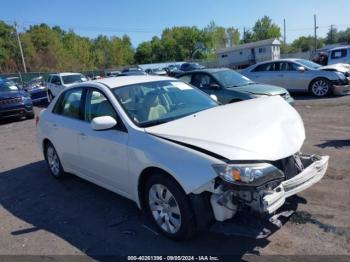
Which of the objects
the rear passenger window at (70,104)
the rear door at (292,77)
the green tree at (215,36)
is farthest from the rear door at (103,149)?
the green tree at (215,36)

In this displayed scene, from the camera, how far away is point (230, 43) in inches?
5113

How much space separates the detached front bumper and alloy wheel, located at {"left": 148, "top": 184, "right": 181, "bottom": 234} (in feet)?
3.00

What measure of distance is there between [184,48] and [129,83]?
103m

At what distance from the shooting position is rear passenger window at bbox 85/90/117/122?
15.7ft

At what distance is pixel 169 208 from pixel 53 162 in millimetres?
3271

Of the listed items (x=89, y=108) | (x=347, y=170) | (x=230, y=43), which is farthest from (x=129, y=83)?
(x=230, y=43)

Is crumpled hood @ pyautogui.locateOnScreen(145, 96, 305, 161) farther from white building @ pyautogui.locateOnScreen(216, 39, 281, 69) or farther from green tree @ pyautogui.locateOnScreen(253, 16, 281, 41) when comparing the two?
green tree @ pyautogui.locateOnScreen(253, 16, 281, 41)

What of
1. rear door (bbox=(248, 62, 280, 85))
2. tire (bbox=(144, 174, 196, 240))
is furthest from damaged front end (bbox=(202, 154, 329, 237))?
rear door (bbox=(248, 62, 280, 85))

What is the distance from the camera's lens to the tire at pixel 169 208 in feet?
12.2

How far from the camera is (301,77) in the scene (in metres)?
14.7

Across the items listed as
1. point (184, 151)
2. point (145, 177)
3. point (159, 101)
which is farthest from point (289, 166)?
point (159, 101)

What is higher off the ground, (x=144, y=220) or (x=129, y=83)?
(x=129, y=83)

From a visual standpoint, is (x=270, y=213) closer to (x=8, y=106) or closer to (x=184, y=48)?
(x=8, y=106)

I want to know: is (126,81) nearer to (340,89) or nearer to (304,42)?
(340,89)
